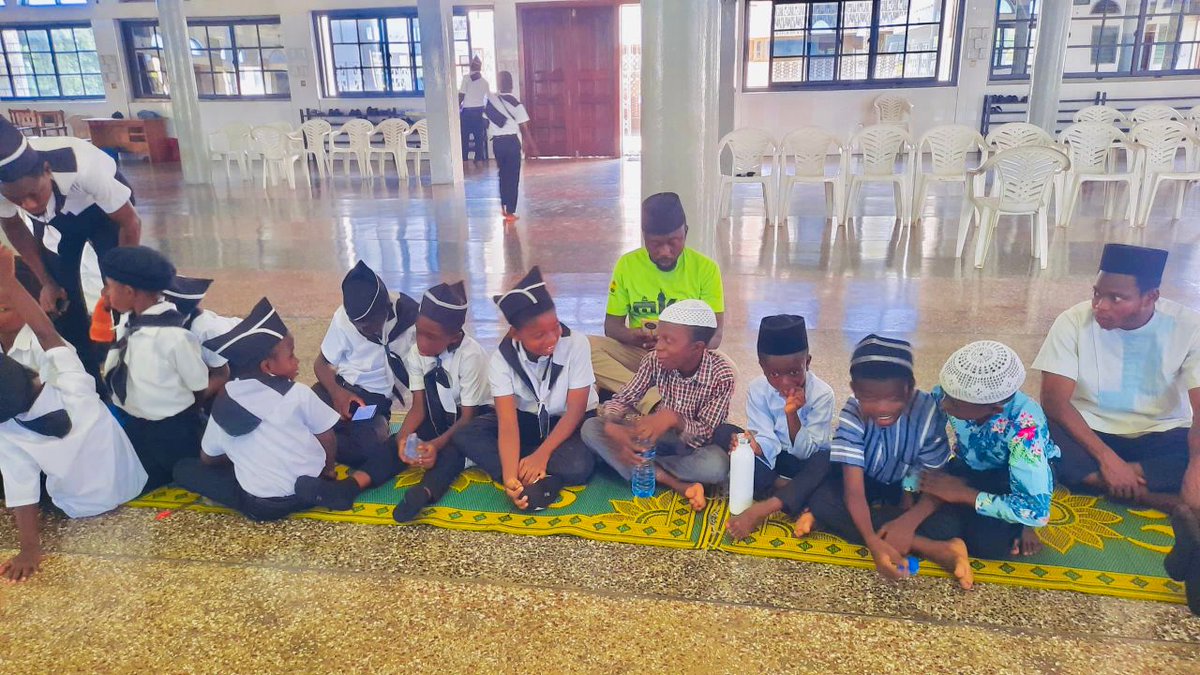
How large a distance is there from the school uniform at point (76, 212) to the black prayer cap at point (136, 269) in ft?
1.71

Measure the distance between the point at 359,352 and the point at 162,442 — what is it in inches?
30.3

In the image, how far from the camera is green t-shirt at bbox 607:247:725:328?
11.0 feet

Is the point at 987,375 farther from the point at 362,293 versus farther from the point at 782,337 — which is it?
the point at 362,293

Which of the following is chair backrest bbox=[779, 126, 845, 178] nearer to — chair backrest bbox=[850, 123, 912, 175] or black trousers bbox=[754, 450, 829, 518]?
chair backrest bbox=[850, 123, 912, 175]

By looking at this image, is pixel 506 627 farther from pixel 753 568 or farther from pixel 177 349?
pixel 177 349

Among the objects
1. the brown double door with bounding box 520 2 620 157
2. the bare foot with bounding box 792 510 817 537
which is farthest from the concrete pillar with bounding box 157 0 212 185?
the bare foot with bounding box 792 510 817 537

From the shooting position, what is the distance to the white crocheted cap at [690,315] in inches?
107

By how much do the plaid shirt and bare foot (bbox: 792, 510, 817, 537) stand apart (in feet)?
1.53

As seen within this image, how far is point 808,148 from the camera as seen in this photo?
8023 millimetres

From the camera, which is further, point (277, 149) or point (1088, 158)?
point (277, 149)

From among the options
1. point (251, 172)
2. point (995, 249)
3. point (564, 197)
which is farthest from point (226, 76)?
point (995, 249)

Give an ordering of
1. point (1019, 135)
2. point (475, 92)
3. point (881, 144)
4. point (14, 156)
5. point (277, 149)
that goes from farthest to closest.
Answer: point (277, 149) < point (475, 92) < point (1019, 135) < point (881, 144) < point (14, 156)

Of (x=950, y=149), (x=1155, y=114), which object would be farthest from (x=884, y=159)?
(x=1155, y=114)

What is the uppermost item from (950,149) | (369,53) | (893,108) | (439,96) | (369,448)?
(369,53)
